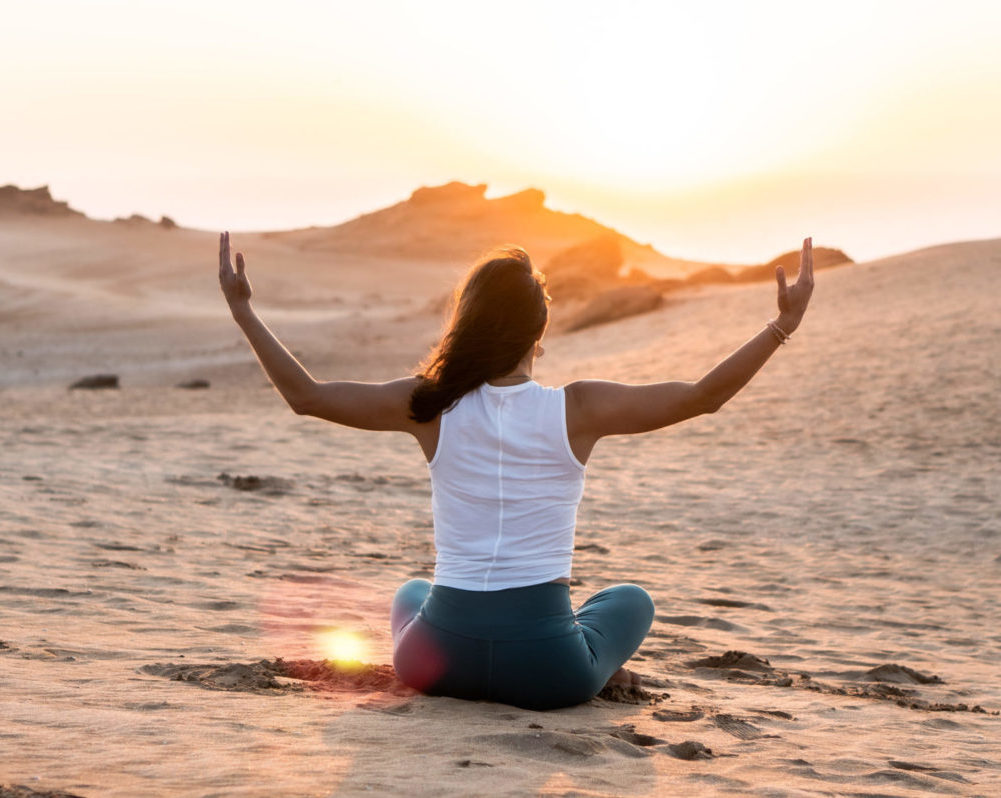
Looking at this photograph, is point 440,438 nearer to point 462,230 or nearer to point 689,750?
point 689,750

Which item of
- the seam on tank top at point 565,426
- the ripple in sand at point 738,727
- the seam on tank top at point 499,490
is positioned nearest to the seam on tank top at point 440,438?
the seam on tank top at point 499,490

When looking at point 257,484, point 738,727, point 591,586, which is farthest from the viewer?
point 257,484

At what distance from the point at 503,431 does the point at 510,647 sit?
2.28 ft

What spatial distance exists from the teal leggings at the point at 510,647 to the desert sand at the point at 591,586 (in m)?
0.09

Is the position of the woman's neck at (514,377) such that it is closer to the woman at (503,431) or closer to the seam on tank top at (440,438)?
the woman at (503,431)

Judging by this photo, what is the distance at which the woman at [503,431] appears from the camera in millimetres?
3689

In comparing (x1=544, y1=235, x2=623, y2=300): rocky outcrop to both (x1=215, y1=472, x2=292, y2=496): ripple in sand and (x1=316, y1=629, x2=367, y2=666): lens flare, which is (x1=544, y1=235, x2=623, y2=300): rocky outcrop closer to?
(x1=215, y1=472, x2=292, y2=496): ripple in sand

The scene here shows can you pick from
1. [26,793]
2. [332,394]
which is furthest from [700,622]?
[26,793]

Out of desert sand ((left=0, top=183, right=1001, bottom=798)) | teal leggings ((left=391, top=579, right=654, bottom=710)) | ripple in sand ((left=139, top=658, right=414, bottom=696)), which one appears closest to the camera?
desert sand ((left=0, top=183, right=1001, bottom=798))

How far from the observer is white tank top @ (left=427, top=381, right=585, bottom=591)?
3715 mm

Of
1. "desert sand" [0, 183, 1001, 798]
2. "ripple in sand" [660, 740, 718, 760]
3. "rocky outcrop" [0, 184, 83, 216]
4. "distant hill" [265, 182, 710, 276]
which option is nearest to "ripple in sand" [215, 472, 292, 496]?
"desert sand" [0, 183, 1001, 798]

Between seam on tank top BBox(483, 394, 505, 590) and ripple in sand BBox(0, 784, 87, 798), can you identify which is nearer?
ripple in sand BBox(0, 784, 87, 798)

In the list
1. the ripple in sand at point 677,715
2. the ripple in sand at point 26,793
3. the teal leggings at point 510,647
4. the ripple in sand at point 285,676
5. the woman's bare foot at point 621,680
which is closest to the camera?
the ripple in sand at point 26,793

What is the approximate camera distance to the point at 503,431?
371 cm
